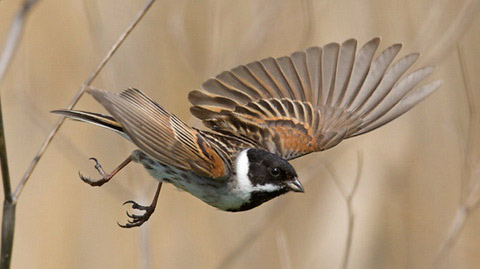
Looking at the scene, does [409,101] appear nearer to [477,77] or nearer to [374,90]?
[374,90]

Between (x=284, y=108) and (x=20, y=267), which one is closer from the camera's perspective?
(x=284, y=108)

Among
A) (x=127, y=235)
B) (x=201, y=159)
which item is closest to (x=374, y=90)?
(x=201, y=159)

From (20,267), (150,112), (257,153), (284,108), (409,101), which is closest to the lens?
(150,112)

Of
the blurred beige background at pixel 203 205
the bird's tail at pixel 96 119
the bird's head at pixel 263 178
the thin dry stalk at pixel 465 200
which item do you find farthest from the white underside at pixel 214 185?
the blurred beige background at pixel 203 205

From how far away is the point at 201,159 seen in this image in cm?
334

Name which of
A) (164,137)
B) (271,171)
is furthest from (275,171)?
(164,137)

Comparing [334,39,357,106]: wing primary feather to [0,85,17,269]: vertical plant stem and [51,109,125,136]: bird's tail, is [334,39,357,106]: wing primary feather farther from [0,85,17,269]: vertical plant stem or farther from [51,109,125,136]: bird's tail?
[0,85,17,269]: vertical plant stem

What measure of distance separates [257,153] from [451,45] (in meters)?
1.35

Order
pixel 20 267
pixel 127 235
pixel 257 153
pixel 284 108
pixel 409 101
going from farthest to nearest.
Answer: pixel 127 235 → pixel 20 267 → pixel 284 108 → pixel 409 101 → pixel 257 153

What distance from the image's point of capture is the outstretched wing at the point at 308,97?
3896 mm

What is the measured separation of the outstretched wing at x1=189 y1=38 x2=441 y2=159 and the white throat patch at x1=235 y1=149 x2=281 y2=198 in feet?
1.43

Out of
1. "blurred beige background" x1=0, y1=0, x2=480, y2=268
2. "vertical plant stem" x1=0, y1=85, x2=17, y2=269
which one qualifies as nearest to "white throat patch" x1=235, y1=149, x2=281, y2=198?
"vertical plant stem" x1=0, y1=85, x2=17, y2=269

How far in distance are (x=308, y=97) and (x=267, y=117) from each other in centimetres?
26

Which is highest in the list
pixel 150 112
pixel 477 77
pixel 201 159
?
pixel 477 77
